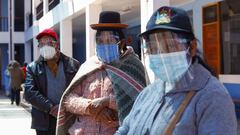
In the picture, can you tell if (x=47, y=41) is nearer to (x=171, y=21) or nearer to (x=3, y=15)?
(x=171, y=21)

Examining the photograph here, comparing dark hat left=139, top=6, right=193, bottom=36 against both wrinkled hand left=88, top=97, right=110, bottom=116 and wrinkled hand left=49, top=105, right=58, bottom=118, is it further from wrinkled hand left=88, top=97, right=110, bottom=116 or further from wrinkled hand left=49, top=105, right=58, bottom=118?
wrinkled hand left=49, top=105, right=58, bottom=118

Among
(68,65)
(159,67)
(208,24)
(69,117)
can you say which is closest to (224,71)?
(208,24)

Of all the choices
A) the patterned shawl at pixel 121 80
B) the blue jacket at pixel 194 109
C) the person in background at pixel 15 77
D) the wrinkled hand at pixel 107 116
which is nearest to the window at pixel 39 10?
the person in background at pixel 15 77

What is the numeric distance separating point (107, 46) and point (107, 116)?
54 cm

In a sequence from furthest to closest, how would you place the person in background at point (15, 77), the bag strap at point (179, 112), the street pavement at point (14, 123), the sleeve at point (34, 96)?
1. the person in background at point (15, 77)
2. the street pavement at point (14, 123)
3. the sleeve at point (34, 96)
4. the bag strap at point (179, 112)

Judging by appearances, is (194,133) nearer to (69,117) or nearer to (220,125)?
(220,125)

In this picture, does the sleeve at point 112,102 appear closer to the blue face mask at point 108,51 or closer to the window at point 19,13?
the blue face mask at point 108,51

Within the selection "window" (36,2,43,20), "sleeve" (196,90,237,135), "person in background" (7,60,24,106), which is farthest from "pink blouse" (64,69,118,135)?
"window" (36,2,43,20)

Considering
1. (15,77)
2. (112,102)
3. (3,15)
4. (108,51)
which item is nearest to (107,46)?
(108,51)

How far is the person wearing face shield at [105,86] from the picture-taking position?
3916mm

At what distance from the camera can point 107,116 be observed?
3.97 meters

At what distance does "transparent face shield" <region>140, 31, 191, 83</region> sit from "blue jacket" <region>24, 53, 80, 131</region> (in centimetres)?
262

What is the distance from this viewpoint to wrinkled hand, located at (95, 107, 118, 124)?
3.93 meters

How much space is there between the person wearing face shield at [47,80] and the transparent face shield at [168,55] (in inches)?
104
